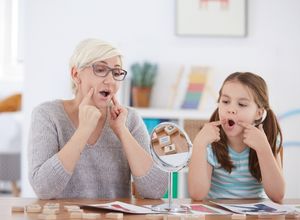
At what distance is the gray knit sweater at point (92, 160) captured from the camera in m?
2.12

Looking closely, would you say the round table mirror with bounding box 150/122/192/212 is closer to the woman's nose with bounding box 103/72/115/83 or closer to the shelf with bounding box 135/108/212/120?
the woman's nose with bounding box 103/72/115/83

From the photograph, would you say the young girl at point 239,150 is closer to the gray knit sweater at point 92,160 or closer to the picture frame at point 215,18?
the gray knit sweater at point 92,160

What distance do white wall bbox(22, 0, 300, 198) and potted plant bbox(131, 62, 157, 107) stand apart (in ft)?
0.45

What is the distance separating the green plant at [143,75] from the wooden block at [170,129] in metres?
2.97

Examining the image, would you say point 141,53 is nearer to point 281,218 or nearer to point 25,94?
point 25,94

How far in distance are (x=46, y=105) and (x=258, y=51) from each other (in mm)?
2944

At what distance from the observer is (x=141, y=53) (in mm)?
4895

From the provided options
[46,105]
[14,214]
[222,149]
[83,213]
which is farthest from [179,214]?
[46,105]

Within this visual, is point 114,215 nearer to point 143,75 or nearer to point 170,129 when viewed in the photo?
point 170,129

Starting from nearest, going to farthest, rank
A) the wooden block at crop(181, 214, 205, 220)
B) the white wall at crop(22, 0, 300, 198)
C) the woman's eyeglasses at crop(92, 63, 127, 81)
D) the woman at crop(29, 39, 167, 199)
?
1. the wooden block at crop(181, 214, 205, 220)
2. the woman at crop(29, 39, 167, 199)
3. the woman's eyeglasses at crop(92, 63, 127, 81)
4. the white wall at crop(22, 0, 300, 198)

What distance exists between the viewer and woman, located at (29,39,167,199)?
203 cm

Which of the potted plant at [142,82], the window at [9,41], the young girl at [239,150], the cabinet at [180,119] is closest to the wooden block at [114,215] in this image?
the young girl at [239,150]

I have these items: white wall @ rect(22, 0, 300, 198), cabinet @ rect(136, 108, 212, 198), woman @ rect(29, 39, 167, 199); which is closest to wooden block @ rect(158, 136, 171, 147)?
woman @ rect(29, 39, 167, 199)

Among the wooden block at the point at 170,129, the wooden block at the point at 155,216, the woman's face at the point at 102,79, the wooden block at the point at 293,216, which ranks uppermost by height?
the woman's face at the point at 102,79
